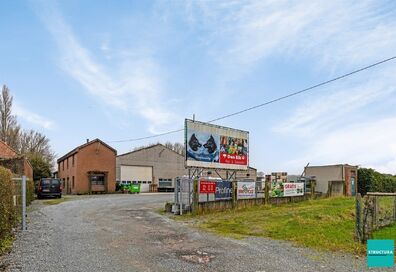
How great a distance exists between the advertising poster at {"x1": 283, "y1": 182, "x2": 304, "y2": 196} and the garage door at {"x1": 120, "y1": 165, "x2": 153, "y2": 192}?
2552cm

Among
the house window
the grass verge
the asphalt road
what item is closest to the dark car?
the house window

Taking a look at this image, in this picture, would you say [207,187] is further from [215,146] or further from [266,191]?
[266,191]

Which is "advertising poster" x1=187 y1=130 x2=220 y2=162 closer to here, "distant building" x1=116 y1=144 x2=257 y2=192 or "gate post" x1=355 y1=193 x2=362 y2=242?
"gate post" x1=355 y1=193 x2=362 y2=242

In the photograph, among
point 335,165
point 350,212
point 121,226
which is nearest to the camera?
point 121,226

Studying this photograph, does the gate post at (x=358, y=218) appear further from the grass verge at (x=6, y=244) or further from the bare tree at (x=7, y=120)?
the bare tree at (x=7, y=120)

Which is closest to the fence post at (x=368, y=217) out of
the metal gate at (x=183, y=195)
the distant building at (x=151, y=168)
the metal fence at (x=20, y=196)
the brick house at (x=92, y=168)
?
the metal gate at (x=183, y=195)

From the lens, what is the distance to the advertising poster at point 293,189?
25.4 metres

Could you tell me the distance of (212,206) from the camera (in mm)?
19562

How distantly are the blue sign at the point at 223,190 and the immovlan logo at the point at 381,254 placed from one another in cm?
1169

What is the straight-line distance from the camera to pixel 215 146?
2391cm

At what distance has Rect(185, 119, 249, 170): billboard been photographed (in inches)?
871

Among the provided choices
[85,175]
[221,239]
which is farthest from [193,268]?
[85,175]

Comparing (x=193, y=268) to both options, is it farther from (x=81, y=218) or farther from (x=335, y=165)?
(x=335, y=165)

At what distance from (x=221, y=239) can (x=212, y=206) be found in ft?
27.1
